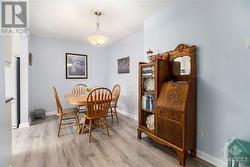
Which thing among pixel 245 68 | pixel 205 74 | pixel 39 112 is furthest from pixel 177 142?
pixel 39 112

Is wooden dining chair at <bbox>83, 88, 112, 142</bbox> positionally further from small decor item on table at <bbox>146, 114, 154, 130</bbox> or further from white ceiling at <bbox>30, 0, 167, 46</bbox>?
white ceiling at <bbox>30, 0, 167, 46</bbox>

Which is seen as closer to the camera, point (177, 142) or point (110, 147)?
point (177, 142)

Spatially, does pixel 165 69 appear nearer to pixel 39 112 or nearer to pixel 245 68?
pixel 245 68

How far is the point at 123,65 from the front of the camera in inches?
185

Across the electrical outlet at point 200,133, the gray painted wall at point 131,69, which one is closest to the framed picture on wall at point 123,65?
the gray painted wall at point 131,69

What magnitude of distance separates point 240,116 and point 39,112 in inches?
178

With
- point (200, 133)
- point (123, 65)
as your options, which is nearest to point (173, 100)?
point (200, 133)

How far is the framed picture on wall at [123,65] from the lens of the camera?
4.51 m

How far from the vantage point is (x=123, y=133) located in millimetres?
3137

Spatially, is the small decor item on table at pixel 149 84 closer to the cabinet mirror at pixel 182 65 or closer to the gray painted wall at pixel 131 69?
the cabinet mirror at pixel 182 65

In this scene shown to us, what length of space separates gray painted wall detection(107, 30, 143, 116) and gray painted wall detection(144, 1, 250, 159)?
1.69m

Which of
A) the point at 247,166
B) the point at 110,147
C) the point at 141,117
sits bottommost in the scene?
the point at 110,147

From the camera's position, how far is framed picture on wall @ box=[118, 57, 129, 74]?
451 centimetres

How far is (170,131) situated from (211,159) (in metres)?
0.62
